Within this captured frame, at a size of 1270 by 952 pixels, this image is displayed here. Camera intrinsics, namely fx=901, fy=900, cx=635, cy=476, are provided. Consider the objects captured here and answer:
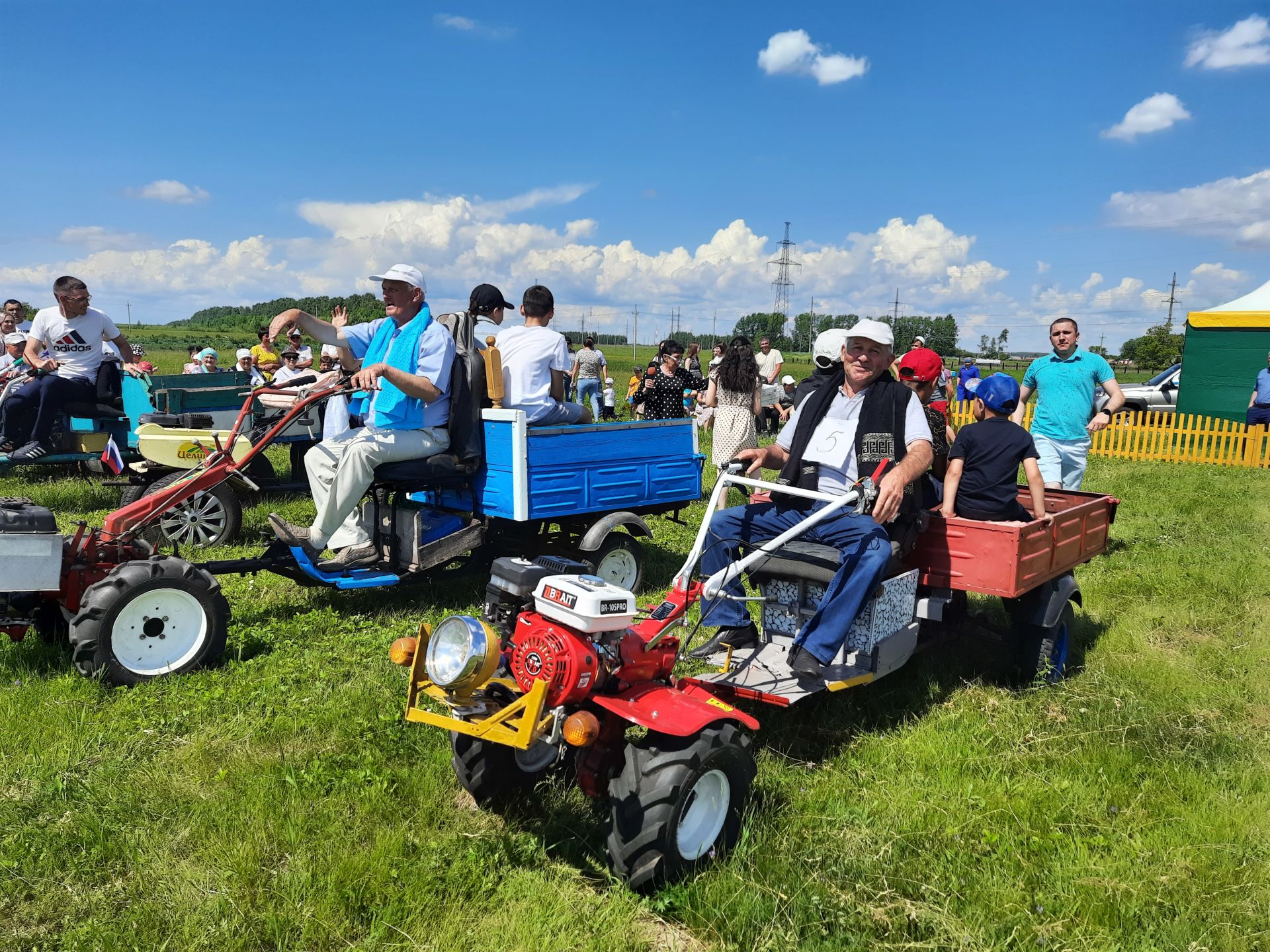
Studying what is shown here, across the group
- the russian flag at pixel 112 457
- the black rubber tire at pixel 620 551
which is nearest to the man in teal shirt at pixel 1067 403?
the black rubber tire at pixel 620 551

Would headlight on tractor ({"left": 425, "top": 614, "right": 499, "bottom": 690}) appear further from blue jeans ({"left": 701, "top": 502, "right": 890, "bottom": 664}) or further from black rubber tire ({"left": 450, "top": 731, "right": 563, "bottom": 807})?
blue jeans ({"left": 701, "top": 502, "right": 890, "bottom": 664})

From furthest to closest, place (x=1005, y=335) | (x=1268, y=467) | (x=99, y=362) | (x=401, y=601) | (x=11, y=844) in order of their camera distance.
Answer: (x=1005, y=335), (x=1268, y=467), (x=99, y=362), (x=401, y=601), (x=11, y=844)

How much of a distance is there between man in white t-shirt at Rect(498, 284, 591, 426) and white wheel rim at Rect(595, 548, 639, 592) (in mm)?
1035

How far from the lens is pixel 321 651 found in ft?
17.3

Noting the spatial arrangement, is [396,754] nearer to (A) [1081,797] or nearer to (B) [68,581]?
(B) [68,581]

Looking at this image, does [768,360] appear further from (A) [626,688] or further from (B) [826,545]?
(A) [626,688]

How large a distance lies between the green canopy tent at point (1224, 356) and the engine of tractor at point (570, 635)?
19.9 meters

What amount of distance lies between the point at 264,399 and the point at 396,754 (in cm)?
296

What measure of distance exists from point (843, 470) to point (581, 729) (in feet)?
7.70

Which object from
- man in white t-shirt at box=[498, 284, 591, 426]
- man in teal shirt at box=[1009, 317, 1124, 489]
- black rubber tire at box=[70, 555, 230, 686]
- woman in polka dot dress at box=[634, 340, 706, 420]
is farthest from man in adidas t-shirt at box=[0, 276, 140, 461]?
man in teal shirt at box=[1009, 317, 1124, 489]

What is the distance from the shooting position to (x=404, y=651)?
10.6 feet

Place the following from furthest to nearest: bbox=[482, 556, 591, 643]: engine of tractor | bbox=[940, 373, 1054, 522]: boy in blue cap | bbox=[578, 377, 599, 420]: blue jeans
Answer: bbox=[578, 377, 599, 420]: blue jeans < bbox=[940, 373, 1054, 522]: boy in blue cap < bbox=[482, 556, 591, 643]: engine of tractor

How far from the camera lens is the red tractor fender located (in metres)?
3.07

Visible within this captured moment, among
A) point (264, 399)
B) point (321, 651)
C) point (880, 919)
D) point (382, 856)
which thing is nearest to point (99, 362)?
point (264, 399)
